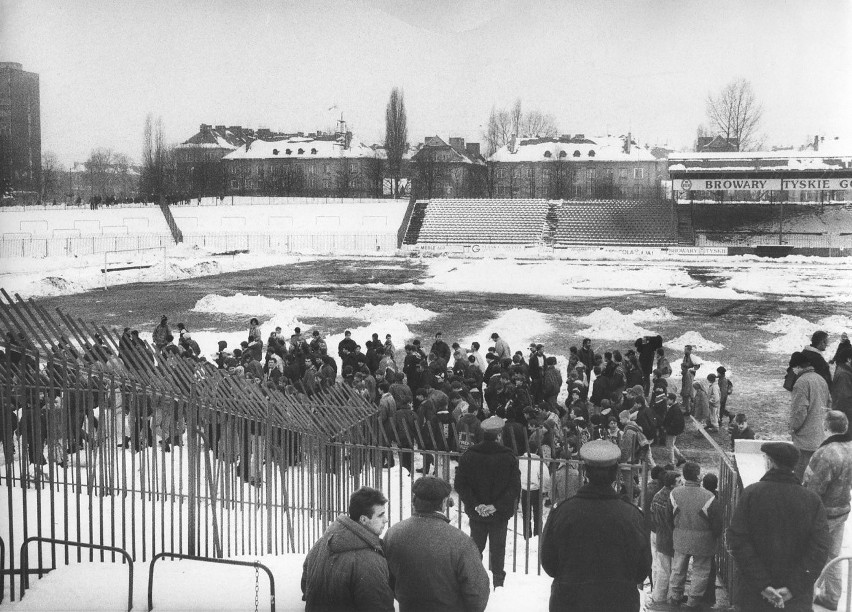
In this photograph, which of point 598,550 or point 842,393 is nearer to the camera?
point 598,550

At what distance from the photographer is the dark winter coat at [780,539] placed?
4.27m

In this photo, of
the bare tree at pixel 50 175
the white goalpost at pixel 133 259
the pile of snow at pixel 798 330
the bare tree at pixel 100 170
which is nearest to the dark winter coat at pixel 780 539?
the pile of snow at pixel 798 330

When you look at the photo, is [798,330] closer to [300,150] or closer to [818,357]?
[818,357]

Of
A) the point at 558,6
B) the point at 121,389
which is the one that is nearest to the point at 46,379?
the point at 121,389

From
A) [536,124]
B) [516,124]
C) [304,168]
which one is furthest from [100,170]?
[536,124]

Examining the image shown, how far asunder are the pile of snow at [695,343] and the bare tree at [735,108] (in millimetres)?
15760

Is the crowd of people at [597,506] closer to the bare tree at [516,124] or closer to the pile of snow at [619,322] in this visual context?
the pile of snow at [619,322]

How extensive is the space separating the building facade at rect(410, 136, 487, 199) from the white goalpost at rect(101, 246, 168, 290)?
14.5 metres

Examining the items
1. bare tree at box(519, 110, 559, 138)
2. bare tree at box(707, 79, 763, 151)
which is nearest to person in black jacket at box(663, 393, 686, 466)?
bare tree at box(707, 79, 763, 151)

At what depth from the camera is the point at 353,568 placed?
3.59 m

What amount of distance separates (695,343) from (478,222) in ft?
83.5

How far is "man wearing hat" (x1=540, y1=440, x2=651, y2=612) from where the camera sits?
12.2 ft

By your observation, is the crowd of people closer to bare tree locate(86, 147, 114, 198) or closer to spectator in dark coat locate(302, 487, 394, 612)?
spectator in dark coat locate(302, 487, 394, 612)

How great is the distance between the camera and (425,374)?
11.8m
